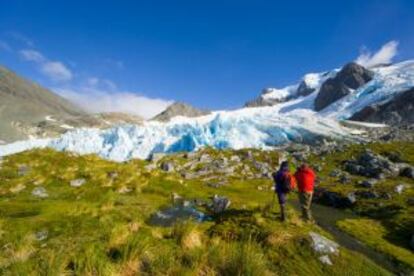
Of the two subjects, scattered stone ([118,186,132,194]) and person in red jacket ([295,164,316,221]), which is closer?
person in red jacket ([295,164,316,221])

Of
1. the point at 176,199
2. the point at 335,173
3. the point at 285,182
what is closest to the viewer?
the point at 285,182

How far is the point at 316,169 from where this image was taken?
7438 cm

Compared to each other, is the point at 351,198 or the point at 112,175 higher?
the point at 112,175

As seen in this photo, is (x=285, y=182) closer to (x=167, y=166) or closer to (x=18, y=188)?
(x=18, y=188)

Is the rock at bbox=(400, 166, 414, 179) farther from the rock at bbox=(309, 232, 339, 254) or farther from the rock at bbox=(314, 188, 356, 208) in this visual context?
the rock at bbox=(309, 232, 339, 254)

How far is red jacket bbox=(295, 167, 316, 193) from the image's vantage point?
22.4 meters

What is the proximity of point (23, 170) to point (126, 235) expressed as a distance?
26.7 meters

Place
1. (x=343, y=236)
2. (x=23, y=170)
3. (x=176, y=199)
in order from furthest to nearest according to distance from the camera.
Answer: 1. (x=23, y=170)
2. (x=176, y=199)
3. (x=343, y=236)

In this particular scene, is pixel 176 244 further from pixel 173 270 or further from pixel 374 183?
pixel 374 183

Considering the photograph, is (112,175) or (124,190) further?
(112,175)

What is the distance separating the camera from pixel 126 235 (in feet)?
44.5

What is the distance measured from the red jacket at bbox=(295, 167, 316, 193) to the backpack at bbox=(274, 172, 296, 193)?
146 cm

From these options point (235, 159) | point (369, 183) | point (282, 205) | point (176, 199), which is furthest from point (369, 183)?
point (282, 205)

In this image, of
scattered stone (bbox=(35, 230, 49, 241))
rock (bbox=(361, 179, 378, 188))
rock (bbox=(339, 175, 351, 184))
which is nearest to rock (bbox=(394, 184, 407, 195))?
rock (bbox=(361, 179, 378, 188))
